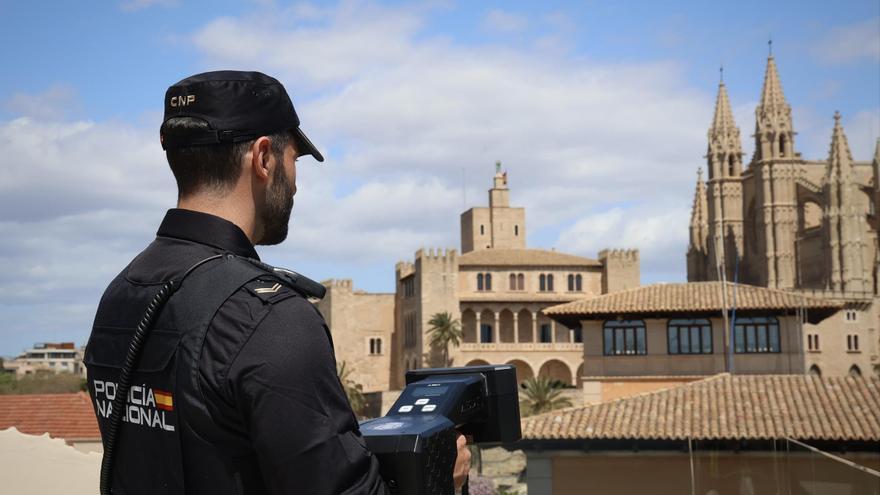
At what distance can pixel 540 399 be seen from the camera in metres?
59.8

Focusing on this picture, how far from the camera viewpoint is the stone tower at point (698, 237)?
99938 mm

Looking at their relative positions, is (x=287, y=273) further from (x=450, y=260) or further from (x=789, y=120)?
(x=789, y=120)

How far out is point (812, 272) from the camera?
9194 cm

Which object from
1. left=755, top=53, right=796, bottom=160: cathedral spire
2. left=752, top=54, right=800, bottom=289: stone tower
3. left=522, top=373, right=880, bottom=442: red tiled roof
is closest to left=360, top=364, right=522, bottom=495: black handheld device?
left=522, top=373, right=880, bottom=442: red tiled roof

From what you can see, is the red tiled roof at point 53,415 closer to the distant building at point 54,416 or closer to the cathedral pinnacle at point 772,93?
the distant building at point 54,416

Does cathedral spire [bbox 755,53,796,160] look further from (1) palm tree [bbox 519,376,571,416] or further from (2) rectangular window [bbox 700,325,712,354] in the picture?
(2) rectangular window [bbox 700,325,712,354]

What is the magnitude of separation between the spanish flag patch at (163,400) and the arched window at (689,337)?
3607cm

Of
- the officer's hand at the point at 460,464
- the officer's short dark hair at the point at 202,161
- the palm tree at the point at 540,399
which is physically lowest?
the palm tree at the point at 540,399

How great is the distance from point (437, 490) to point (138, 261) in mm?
713

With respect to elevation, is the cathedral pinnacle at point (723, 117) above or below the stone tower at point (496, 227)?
above

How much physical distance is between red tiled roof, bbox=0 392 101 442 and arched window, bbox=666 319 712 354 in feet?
73.1

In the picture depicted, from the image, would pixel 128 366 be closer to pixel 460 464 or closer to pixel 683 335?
pixel 460 464

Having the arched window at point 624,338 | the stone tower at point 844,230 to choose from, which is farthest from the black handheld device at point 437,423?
the stone tower at point 844,230

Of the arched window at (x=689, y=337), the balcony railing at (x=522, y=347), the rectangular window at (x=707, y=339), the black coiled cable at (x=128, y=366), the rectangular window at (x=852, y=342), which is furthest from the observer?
the rectangular window at (x=852, y=342)
